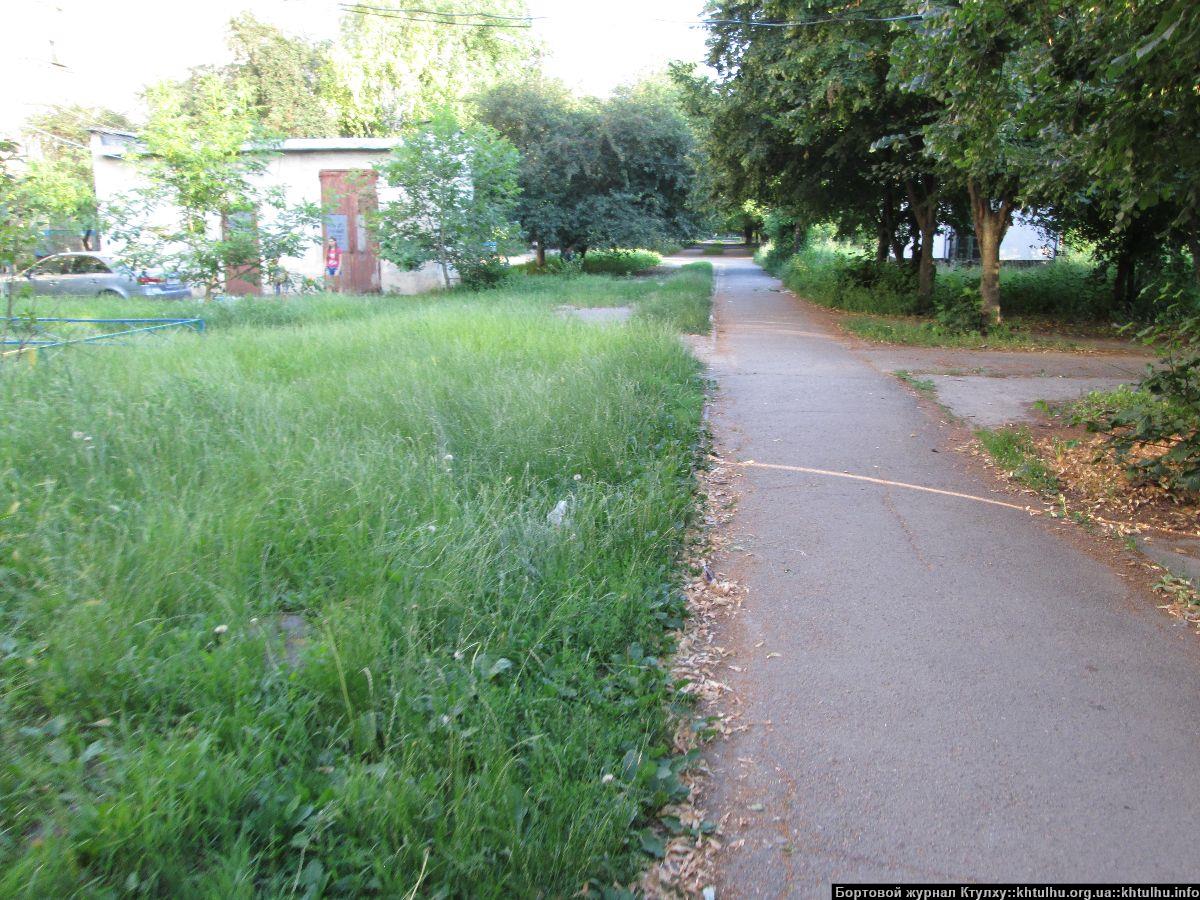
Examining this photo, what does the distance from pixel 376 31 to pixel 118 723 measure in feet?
134

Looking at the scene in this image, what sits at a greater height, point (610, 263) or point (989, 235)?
point (989, 235)

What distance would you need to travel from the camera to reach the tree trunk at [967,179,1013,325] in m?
15.6

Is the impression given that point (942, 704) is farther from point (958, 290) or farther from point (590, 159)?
point (590, 159)

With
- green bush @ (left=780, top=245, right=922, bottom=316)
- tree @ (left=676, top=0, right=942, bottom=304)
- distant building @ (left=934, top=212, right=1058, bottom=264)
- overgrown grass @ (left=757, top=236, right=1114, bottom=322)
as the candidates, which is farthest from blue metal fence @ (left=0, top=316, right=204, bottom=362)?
distant building @ (left=934, top=212, right=1058, bottom=264)

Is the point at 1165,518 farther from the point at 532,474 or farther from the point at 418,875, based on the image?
the point at 418,875

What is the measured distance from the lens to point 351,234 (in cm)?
2338

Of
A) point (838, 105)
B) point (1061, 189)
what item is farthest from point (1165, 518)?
point (838, 105)

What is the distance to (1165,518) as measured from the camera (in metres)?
5.87

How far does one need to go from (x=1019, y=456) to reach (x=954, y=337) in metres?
8.98

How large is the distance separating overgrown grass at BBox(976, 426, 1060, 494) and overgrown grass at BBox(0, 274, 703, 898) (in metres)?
2.80

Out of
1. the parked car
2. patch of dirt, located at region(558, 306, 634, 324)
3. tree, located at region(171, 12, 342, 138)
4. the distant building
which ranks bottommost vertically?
patch of dirt, located at region(558, 306, 634, 324)

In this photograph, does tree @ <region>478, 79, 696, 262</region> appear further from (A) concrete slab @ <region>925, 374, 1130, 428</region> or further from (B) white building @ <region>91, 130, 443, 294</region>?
(A) concrete slab @ <region>925, 374, 1130, 428</region>

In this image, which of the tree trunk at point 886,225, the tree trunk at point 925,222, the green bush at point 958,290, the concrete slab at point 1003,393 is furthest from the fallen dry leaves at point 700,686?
the tree trunk at point 886,225

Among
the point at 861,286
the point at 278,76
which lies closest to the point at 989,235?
the point at 861,286
